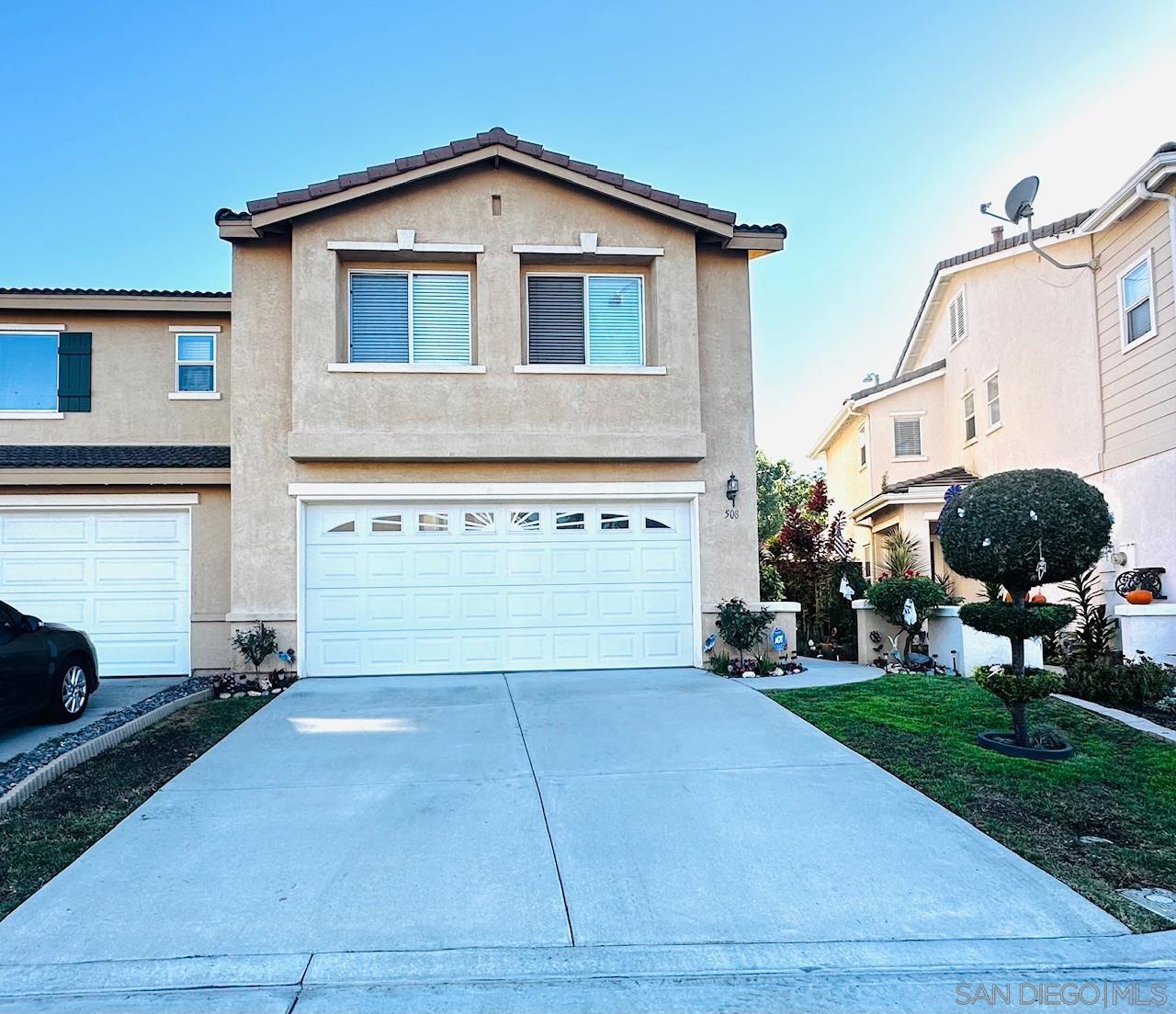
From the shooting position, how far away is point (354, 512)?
38.9 ft

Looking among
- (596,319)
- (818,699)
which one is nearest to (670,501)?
(596,319)

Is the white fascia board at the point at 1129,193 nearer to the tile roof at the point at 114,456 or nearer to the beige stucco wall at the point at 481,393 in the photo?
the beige stucco wall at the point at 481,393

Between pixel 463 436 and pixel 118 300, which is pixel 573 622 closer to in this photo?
pixel 463 436

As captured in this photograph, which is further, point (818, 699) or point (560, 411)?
point (560, 411)

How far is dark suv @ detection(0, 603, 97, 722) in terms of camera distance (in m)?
8.23

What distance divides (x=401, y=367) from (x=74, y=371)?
5.70 meters

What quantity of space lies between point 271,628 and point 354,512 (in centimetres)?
181

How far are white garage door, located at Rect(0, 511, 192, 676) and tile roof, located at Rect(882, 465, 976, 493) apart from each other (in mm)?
13499

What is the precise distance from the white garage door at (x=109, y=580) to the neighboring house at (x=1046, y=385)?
1353cm

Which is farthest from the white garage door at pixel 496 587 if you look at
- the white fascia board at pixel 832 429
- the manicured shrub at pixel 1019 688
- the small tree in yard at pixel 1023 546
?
the white fascia board at pixel 832 429

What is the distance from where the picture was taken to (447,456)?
1162cm

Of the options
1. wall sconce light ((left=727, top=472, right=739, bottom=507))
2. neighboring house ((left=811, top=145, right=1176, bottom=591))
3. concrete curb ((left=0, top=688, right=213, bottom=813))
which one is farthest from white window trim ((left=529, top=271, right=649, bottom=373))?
neighboring house ((left=811, top=145, right=1176, bottom=591))

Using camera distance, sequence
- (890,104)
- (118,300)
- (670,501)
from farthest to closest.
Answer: (890,104) → (118,300) → (670,501)

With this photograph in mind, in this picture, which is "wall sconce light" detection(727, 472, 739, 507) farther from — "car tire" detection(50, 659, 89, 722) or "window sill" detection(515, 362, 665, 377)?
"car tire" detection(50, 659, 89, 722)
